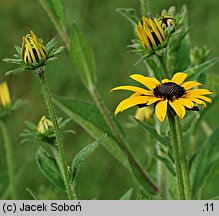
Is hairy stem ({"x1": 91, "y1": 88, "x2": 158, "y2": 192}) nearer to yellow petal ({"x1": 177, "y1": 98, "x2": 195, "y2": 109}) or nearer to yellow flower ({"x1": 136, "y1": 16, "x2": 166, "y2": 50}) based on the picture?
yellow flower ({"x1": 136, "y1": 16, "x2": 166, "y2": 50})

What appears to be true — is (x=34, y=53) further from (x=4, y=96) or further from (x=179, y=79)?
(x=4, y=96)

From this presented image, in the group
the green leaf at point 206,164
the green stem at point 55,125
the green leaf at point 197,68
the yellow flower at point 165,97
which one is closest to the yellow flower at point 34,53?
the green stem at point 55,125

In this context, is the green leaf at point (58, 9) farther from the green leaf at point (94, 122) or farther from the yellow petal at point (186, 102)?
the yellow petal at point (186, 102)

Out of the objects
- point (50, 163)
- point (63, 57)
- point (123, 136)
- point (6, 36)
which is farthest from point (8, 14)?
point (50, 163)
